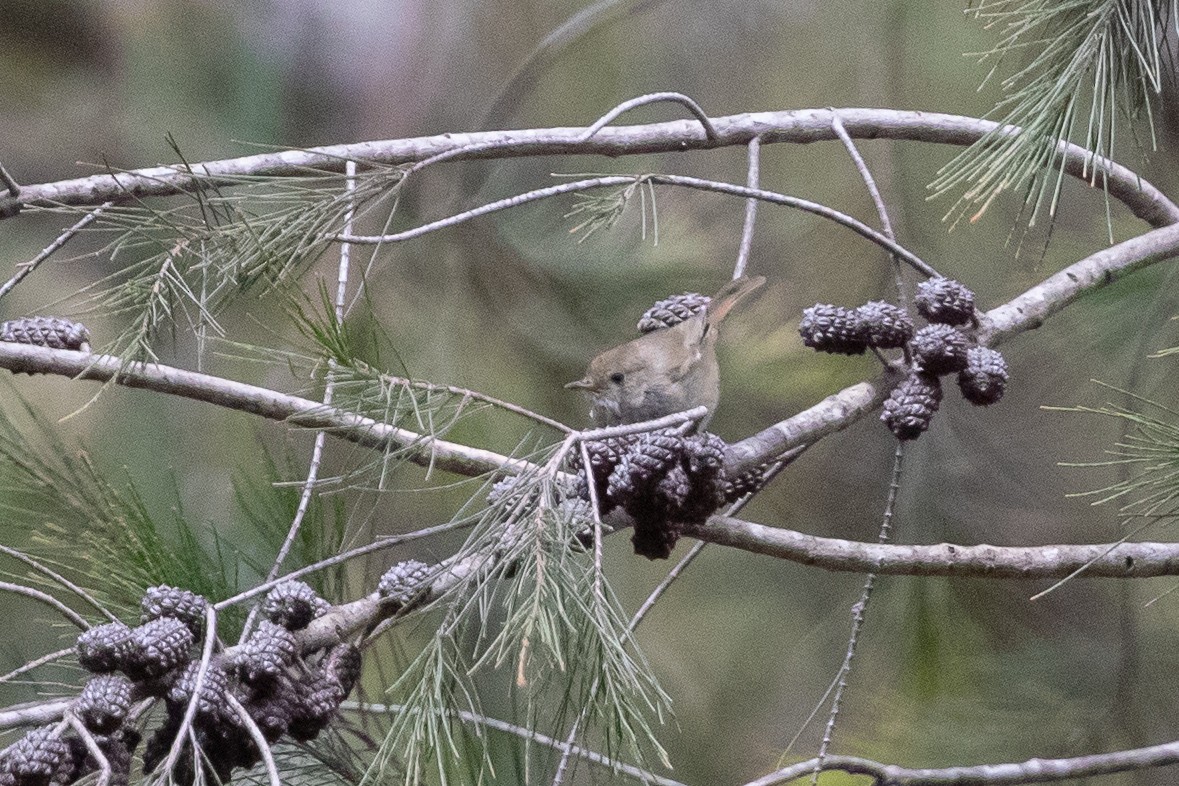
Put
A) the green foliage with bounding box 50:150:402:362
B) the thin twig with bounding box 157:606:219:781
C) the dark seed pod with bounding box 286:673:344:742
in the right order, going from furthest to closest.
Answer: the green foliage with bounding box 50:150:402:362, the dark seed pod with bounding box 286:673:344:742, the thin twig with bounding box 157:606:219:781

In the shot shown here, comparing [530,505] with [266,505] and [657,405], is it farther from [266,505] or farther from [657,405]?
[266,505]

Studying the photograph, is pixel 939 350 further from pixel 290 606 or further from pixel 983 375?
pixel 290 606

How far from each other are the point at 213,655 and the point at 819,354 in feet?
2.44

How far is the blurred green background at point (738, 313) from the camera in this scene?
1.06 m

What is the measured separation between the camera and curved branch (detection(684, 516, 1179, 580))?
635 millimetres

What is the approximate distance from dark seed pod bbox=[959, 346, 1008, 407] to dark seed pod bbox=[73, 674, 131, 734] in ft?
1.69

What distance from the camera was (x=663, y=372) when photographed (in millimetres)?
737

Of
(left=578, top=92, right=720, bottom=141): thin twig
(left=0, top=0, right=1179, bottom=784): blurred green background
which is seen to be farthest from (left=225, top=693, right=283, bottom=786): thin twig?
(left=0, top=0, right=1179, bottom=784): blurred green background

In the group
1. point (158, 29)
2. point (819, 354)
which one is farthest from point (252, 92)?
point (819, 354)

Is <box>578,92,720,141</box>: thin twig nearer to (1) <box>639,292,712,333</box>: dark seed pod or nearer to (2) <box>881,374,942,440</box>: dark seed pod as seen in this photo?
(1) <box>639,292,712,333</box>: dark seed pod

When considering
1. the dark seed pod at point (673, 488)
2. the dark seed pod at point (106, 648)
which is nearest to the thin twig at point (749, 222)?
the dark seed pod at point (673, 488)

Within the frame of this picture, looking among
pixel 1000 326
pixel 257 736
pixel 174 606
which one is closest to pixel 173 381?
pixel 174 606

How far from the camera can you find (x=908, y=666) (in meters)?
1.11

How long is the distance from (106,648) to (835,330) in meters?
0.46
